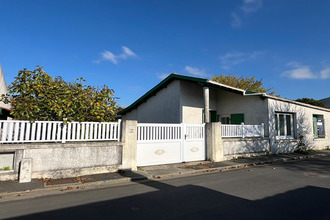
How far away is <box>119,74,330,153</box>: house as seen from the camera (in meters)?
12.4

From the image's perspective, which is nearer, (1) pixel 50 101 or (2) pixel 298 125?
(1) pixel 50 101

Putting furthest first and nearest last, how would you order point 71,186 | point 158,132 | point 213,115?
point 213,115 → point 158,132 → point 71,186

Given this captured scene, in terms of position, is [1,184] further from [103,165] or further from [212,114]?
[212,114]

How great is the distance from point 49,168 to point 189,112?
851 cm

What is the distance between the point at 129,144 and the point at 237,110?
8.94m

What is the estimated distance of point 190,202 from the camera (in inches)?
176

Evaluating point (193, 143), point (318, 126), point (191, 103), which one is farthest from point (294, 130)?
point (193, 143)

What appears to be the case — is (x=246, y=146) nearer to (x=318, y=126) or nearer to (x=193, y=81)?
(x=193, y=81)

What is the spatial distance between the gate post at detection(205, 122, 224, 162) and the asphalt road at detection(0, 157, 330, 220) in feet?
10.7

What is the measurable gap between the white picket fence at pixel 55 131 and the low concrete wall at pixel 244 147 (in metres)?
5.92

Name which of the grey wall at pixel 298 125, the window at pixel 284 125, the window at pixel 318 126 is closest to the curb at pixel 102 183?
the grey wall at pixel 298 125

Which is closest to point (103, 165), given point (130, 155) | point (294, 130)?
point (130, 155)

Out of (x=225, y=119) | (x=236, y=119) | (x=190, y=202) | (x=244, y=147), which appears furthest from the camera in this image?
(x=225, y=119)

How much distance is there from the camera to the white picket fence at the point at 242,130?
421 inches
